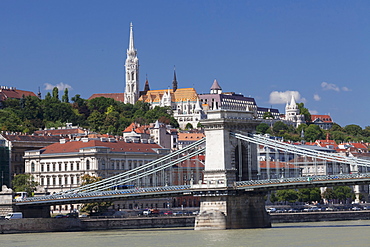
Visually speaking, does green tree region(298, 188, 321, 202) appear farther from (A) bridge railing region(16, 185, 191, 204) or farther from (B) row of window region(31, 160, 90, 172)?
(A) bridge railing region(16, 185, 191, 204)

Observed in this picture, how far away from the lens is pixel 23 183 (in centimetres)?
9231

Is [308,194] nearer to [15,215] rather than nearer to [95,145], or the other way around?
[95,145]

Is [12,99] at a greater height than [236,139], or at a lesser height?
greater

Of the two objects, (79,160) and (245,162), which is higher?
(79,160)

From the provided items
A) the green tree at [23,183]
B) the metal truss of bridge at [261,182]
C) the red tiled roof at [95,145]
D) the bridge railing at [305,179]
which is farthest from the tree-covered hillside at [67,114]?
the bridge railing at [305,179]

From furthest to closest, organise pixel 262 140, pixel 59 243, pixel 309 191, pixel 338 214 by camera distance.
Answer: pixel 309 191, pixel 338 214, pixel 262 140, pixel 59 243

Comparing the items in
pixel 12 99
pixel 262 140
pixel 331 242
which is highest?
pixel 12 99

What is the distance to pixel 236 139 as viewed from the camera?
5931 centimetres

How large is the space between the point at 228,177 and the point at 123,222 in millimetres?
11867

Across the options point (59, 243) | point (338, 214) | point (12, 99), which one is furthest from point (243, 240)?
point (12, 99)

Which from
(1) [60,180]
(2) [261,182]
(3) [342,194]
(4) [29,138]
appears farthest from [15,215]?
(3) [342,194]

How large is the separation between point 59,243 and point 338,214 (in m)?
29.3

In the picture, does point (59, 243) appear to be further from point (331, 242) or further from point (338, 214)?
point (338, 214)

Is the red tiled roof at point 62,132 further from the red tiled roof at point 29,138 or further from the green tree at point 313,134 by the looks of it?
the green tree at point 313,134
